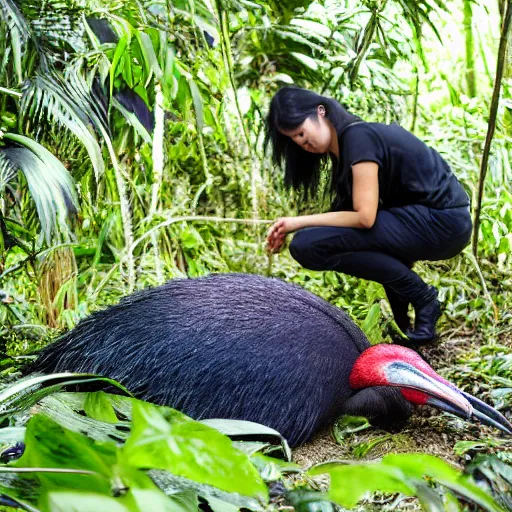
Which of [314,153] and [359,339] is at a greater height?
[314,153]

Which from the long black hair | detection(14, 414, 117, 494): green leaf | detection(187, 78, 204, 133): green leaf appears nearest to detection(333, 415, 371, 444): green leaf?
the long black hair

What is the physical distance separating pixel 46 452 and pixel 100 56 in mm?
1766

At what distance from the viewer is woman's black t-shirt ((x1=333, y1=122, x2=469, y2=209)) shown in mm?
2014

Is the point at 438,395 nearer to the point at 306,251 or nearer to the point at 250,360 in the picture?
the point at 250,360

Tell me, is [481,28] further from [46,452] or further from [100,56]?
[46,452]

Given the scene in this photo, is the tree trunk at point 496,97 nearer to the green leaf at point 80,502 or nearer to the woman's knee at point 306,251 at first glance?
the woman's knee at point 306,251

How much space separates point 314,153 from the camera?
2.18 metres

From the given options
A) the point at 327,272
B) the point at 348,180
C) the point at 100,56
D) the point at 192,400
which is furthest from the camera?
the point at 327,272

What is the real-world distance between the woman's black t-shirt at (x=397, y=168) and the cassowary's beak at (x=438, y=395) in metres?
0.60

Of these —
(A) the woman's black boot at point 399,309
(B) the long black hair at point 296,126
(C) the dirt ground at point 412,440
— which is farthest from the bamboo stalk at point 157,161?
(C) the dirt ground at point 412,440

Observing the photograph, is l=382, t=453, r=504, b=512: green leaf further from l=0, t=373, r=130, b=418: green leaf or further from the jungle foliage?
the jungle foliage

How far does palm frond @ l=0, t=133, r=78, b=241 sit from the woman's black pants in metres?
0.77

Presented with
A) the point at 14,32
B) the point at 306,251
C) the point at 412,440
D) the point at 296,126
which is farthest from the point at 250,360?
the point at 14,32

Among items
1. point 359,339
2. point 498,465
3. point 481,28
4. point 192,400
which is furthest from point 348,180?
point 498,465
